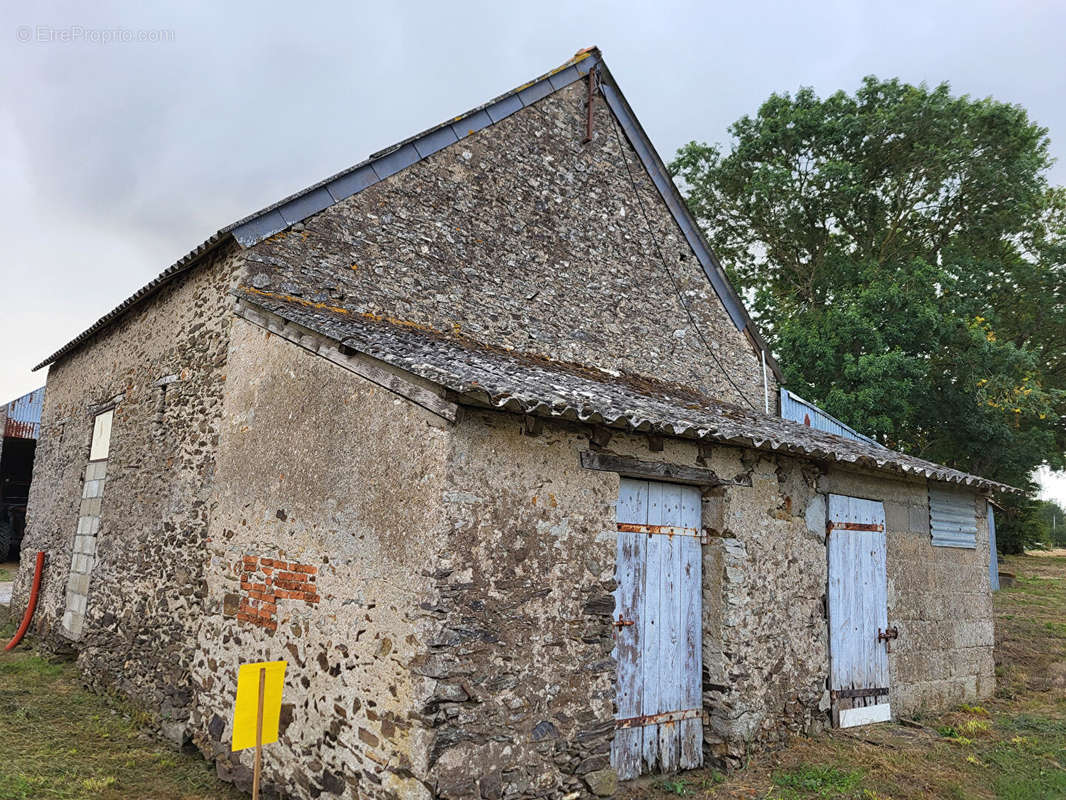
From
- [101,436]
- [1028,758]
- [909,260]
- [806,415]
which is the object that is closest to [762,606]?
[1028,758]

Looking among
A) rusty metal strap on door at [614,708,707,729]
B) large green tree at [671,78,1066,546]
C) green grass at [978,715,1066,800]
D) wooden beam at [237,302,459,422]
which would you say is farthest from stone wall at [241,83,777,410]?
large green tree at [671,78,1066,546]

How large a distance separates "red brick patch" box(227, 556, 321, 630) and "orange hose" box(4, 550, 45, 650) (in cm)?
643

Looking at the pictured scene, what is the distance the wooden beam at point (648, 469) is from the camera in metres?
5.23

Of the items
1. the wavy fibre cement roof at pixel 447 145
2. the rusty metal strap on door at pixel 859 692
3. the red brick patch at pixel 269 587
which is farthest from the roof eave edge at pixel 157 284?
the rusty metal strap on door at pixel 859 692

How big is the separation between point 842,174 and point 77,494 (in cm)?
1743

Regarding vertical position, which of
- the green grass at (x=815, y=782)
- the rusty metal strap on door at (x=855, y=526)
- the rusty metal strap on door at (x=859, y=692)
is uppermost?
the rusty metal strap on door at (x=855, y=526)

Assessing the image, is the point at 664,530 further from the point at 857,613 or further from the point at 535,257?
the point at 535,257

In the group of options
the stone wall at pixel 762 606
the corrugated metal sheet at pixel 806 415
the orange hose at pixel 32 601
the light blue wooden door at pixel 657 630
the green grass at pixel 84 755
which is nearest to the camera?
the green grass at pixel 84 755

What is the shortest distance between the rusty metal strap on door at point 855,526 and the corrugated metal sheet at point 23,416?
18378mm

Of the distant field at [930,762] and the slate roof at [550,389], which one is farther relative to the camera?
the distant field at [930,762]

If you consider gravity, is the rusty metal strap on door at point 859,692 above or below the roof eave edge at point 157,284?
below

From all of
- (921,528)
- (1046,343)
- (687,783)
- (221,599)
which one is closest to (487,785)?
(687,783)

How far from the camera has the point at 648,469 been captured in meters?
5.62

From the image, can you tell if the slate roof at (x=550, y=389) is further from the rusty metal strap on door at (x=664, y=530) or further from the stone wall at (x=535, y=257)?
the rusty metal strap on door at (x=664, y=530)
